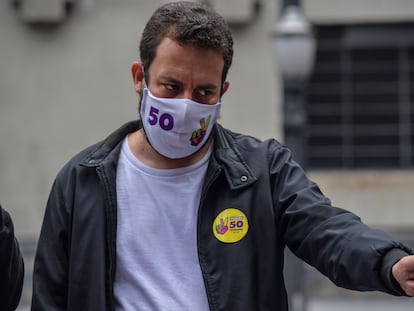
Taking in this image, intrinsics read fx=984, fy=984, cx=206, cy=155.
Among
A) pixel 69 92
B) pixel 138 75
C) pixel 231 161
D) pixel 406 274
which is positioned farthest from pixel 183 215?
pixel 69 92

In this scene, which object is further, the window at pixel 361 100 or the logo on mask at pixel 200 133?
the window at pixel 361 100

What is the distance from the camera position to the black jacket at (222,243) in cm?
276

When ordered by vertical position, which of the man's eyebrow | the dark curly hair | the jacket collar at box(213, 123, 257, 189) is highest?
the dark curly hair

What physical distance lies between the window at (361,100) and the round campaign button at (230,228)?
11.4 meters

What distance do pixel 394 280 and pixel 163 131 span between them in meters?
0.84

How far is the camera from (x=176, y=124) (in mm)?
2910

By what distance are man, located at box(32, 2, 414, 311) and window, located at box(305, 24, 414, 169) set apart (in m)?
11.3

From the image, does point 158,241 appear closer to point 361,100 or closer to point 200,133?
point 200,133

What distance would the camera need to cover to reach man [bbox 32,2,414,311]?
2777mm

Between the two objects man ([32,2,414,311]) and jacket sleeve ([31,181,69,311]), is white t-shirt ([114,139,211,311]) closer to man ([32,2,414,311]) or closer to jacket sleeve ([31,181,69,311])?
man ([32,2,414,311])

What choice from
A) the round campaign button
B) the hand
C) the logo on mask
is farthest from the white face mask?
the hand

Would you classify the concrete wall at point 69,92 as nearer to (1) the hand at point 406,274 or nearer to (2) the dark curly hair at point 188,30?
(2) the dark curly hair at point 188,30

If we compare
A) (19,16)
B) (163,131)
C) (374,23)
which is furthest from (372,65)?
(163,131)

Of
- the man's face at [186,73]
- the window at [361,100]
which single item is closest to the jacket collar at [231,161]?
the man's face at [186,73]
